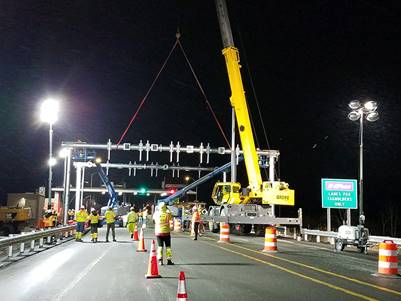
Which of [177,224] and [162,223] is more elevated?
[162,223]

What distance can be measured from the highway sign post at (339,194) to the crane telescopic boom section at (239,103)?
13.3 feet

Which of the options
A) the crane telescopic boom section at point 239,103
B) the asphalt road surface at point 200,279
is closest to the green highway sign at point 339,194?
the crane telescopic boom section at point 239,103

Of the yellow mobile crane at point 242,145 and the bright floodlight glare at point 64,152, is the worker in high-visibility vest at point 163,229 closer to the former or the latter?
the yellow mobile crane at point 242,145

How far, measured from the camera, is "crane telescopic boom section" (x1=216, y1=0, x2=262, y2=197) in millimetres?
32500

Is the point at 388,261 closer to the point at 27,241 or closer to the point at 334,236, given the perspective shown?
the point at 27,241

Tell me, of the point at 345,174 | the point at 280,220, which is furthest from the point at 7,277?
the point at 345,174

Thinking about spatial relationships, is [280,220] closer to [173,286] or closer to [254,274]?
[254,274]

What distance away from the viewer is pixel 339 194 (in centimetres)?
3042

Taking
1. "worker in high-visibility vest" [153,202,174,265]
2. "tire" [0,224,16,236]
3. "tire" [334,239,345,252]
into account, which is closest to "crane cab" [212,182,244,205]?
"tire" [334,239,345,252]

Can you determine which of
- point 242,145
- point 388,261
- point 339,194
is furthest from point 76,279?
point 242,145

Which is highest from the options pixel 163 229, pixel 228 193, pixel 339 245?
pixel 228 193

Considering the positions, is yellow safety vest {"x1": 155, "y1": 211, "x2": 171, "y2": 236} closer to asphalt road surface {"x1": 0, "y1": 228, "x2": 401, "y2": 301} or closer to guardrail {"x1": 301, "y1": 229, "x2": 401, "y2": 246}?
asphalt road surface {"x1": 0, "y1": 228, "x2": 401, "y2": 301}

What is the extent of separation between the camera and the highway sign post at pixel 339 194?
99.1ft

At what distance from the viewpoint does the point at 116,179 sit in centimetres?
11006
